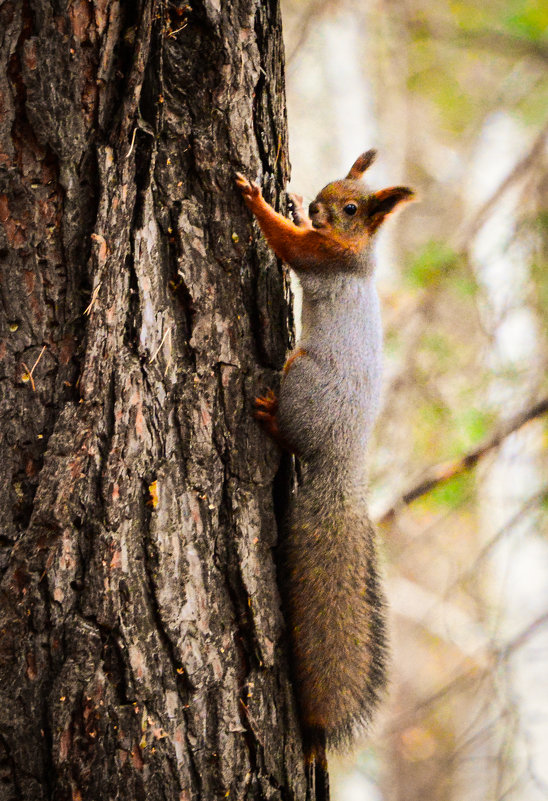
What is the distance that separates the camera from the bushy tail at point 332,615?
5.10 feet

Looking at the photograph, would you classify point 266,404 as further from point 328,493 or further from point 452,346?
point 452,346

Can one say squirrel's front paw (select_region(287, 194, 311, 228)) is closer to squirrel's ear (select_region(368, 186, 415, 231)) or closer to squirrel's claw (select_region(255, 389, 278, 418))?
squirrel's ear (select_region(368, 186, 415, 231))

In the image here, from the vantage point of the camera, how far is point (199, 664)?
140cm

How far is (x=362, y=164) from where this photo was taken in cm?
228

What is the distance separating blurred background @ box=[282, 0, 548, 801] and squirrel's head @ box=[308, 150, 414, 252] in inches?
6.5

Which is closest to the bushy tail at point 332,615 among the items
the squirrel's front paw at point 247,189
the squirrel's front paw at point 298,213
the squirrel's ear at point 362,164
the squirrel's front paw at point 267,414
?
the squirrel's front paw at point 267,414

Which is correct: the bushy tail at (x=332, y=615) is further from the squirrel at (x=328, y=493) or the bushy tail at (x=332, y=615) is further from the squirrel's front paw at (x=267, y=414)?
the squirrel's front paw at (x=267, y=414)

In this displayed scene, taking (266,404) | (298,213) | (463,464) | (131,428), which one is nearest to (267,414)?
(266,404)

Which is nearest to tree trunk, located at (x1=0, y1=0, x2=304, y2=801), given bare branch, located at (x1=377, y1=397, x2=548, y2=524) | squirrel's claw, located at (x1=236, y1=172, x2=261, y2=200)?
squirrel's claw, located at (x1=236, y1=172, x2=261, y2=200)

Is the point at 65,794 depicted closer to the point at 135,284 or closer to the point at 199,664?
the point at 199,664

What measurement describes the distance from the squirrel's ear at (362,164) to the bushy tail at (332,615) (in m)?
1.13

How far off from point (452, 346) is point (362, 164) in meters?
1.44

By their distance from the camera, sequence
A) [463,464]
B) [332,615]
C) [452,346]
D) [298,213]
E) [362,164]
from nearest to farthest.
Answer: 1. [332,615]
2. [298,213]
3. [362,164]
4. [463,464]
5. [452,346]

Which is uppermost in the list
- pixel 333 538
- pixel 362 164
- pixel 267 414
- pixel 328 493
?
pixel 362 164
